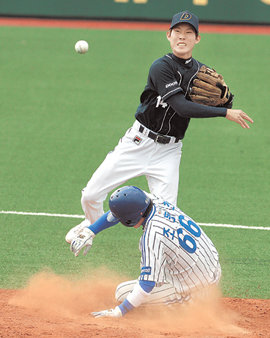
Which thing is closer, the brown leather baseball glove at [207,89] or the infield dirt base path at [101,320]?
the infield dirt base path at [101,320]

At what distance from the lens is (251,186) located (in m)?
9.62

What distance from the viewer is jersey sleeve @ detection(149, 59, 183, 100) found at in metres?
6.32

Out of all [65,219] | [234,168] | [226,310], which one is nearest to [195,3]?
[234,168]

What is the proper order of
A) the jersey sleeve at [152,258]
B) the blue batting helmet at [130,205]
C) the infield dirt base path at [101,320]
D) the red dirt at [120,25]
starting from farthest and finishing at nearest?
the red dirt at [120,25], the blue batting helmet at [130,205], the jersey sleeve at [152,258], the infield dirt base path at [101,320]

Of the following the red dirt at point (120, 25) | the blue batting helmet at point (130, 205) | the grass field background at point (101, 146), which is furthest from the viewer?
the red dirt at point (120, 25)

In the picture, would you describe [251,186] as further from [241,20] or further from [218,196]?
[241,20]

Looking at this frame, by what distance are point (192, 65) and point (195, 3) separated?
12.6 meters

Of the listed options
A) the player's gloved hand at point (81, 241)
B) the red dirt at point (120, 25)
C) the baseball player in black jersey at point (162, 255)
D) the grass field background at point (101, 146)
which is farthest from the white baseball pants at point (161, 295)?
the red dirt at point (120, 25)

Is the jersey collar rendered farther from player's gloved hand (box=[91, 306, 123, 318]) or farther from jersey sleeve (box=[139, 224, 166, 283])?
player's gloved hand (box=[91, 306, 123, 318])

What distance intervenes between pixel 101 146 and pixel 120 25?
29.7ft

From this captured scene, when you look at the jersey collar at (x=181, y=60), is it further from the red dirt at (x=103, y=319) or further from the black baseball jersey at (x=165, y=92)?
the red dirt at (x=103, y=319)

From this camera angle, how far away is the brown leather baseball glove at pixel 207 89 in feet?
21.5

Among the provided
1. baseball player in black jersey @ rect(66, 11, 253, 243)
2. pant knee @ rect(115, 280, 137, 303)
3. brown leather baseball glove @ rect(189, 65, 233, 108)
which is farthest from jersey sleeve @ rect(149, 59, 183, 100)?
pant knee @ rect(115, 280, 137, 303)

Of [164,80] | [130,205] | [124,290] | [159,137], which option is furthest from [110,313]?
[164,80]
